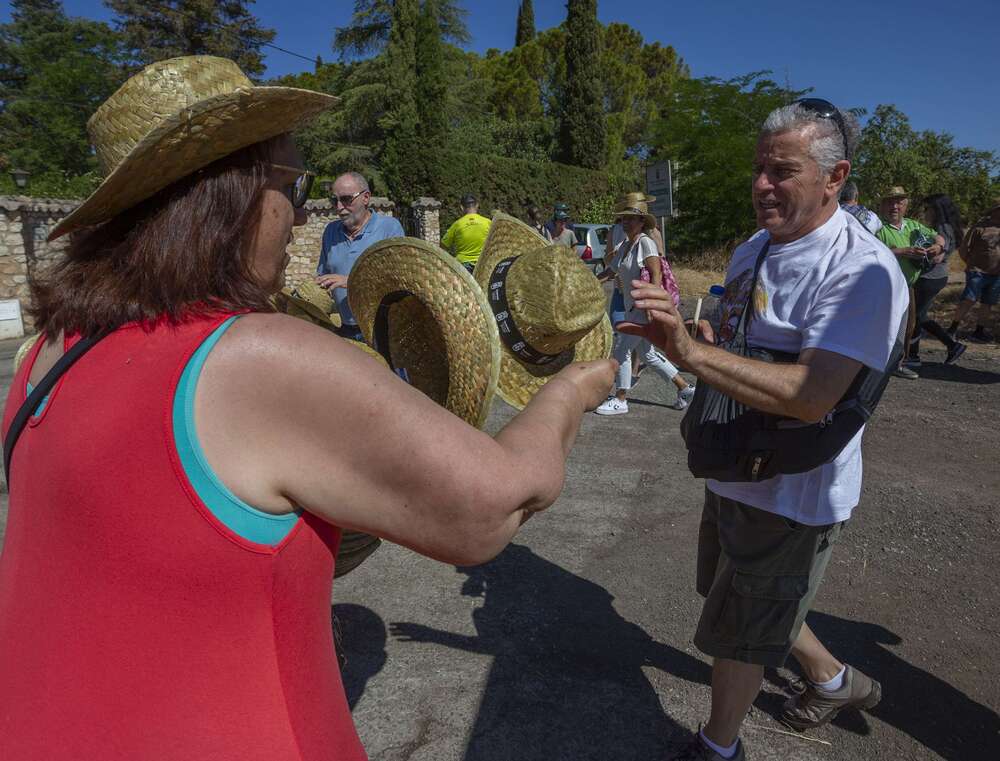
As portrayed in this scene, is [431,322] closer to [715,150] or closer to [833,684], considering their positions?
[833,684]

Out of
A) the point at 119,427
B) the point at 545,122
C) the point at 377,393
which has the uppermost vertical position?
the point at 545,122

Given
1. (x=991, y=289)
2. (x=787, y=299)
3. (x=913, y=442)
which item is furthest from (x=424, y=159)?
(x=787, y=299)

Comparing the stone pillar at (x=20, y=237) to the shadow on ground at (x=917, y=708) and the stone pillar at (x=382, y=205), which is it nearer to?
the stone pillar at (x=382, y=205)

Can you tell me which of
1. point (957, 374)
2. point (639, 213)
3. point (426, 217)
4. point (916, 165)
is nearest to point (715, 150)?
point (916, 165)

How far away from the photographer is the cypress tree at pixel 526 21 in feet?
154

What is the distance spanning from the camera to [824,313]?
6.11ft

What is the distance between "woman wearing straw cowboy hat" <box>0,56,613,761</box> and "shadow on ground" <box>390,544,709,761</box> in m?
1.74

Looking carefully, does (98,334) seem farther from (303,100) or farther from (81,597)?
(303,100)

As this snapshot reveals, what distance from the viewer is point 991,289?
321 inches

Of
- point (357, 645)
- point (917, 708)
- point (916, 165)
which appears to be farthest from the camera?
point (916, 165)

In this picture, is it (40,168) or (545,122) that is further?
(545,122)

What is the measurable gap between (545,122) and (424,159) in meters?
13.8

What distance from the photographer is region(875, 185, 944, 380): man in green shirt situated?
7336 mm

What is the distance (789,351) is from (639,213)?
13.1 ft
